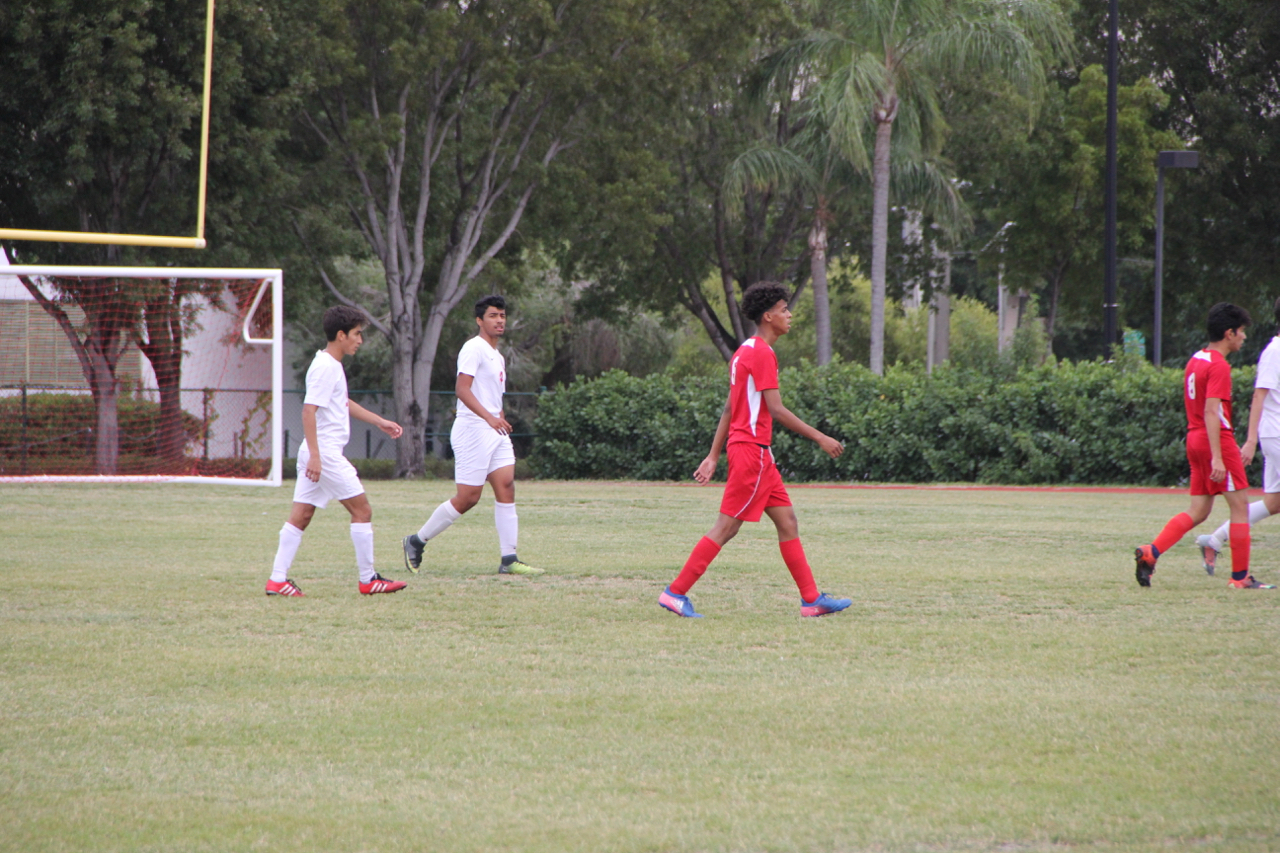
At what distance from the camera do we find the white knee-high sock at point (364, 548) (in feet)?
28.3

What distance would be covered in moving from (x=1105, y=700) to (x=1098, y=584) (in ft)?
12.8

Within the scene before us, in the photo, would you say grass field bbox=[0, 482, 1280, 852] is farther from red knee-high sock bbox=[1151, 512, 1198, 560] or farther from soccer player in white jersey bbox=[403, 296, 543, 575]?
soccer player in white jersey bbox=[403, 296, 543, 575]

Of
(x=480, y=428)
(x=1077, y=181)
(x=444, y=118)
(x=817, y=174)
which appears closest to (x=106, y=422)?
(x=444, y=118)

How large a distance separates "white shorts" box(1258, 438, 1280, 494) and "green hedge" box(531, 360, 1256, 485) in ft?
38.1

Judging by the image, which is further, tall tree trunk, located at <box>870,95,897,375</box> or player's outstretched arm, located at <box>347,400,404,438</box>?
tall tree trunk, located at <box>870,95,897,375</box>

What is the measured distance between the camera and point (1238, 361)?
43281 millimetres

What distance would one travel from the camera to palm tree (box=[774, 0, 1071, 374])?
25.5 meters

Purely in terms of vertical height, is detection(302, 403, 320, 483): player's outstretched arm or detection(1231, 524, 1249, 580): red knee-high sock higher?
detection(302, 403, 320, 483): player's outstretched arm

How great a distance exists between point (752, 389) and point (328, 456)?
2764 mm

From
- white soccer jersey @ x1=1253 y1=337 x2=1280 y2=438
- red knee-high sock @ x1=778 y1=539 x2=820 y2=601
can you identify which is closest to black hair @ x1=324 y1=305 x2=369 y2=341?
red knee-high sock @ x1=778 y1=539 x2=820 y2=601

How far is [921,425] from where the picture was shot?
2295 cm

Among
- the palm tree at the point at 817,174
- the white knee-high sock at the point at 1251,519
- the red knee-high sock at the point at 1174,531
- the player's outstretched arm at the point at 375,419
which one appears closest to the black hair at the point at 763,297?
the player's outstretched arm at the point at 375,419

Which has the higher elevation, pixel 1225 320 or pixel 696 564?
pixel 1225 320

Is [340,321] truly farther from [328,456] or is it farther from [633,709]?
[633,709]
